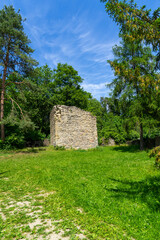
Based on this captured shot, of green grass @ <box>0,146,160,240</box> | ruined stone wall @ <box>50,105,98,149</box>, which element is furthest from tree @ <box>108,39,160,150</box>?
green grass @ <box>0,146,160,240</box>

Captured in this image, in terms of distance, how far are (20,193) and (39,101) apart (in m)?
20.5

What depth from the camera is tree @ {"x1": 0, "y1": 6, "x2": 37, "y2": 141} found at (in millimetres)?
13537

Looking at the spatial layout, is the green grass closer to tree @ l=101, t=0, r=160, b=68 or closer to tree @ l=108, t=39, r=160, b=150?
tree @ l=101, t=0, r=160, b=68

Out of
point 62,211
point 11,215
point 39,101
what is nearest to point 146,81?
point 62,211

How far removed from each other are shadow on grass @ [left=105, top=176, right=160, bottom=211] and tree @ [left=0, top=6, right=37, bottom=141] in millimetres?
12460

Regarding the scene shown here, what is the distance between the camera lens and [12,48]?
47.2 feet

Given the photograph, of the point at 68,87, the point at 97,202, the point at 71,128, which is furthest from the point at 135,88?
the point at 68,87

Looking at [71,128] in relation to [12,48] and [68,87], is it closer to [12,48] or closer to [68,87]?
[12,48]

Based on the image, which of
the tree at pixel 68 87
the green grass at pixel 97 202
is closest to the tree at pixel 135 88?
the green grass at pixel 97 202

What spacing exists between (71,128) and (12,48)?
33.2ft

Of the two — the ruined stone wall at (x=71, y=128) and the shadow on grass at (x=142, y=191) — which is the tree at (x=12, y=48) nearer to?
the ruined stone wall at (x=71, y=128)

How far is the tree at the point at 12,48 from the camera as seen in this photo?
44.4 feet

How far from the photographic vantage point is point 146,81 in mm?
3877

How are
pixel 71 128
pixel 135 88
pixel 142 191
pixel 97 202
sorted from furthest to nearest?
pixel 71 128
pixel 135 88
pixel 142 191
pixel 97 202
